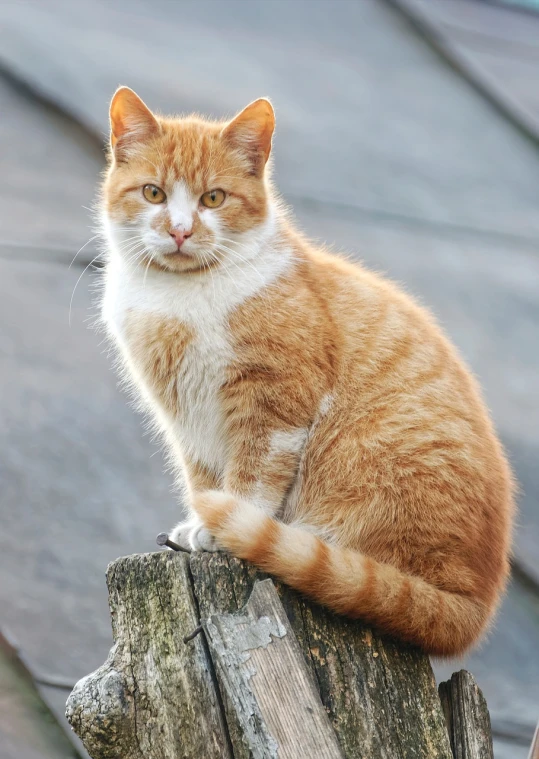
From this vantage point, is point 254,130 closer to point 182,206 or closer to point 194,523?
point 182,206

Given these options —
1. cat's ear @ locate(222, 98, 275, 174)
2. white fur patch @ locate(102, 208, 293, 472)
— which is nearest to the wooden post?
white fur patch @ locate(102, 208, 293, 472)

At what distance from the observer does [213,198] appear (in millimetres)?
1875

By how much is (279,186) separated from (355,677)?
3.58m

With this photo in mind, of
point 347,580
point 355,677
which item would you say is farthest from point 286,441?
point 355,677

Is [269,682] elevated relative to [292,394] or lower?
lower

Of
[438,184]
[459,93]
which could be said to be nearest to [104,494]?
[438,184]

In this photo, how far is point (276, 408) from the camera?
1.73 metres

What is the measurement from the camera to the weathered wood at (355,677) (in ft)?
4.27

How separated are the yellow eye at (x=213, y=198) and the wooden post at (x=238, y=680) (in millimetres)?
811

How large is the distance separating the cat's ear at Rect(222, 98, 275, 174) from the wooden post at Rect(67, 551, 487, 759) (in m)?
0.97

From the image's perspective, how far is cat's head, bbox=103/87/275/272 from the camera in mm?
1820

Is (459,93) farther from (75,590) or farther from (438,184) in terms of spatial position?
(75,590)

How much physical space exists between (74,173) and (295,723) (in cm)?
385

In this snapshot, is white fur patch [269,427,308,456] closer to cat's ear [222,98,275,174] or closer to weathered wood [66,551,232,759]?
weathered wood [66,551,232,759]
